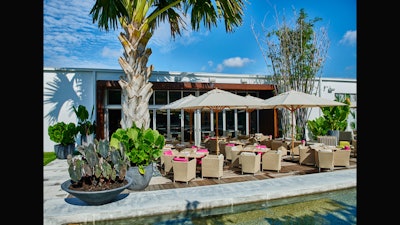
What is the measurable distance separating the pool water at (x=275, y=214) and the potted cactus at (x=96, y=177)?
696 mm

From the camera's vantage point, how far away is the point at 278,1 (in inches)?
717

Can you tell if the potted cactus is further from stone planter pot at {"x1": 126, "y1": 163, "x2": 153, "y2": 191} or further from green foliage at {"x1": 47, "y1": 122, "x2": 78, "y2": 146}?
green foliage at {"x1": 47, "y1": 122, "x2": 78, "y2": 146}

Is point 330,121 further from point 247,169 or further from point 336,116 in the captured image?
point 247,169

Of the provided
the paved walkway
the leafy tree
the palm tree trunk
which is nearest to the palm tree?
the palm tree trunk

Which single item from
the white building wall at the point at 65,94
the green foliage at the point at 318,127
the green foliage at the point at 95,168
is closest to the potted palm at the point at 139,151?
the green foliage at the point at 95,168

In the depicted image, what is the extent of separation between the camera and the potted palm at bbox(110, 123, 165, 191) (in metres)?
7.06

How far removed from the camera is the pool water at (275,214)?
5230 millimetres

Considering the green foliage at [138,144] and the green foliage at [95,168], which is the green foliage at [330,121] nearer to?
the green foliage at [138,144]

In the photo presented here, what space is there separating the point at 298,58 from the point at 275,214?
1369cm

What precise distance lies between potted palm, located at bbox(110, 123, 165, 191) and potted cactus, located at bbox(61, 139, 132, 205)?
1.77ft

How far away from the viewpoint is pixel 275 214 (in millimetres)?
5574
